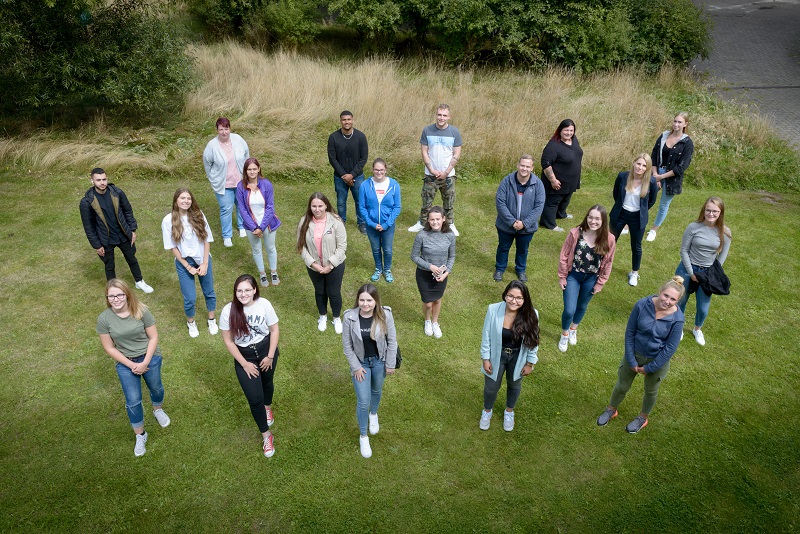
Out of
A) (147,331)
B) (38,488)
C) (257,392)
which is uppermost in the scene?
(147,331)

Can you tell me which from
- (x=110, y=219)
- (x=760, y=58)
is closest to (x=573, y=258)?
(x=110, y=219)

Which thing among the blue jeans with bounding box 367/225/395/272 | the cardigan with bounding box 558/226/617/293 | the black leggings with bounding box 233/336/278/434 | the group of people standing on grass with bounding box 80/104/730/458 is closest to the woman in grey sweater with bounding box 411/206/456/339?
the group of people standing on grass with bounding box 80/104/730/458

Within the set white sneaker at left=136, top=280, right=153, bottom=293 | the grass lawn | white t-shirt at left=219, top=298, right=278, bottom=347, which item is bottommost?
the grass lawn

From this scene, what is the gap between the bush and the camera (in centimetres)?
1103

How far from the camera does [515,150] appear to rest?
39.3 ft

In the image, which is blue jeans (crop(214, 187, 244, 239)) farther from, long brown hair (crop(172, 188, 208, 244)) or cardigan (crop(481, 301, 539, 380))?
cardigan (crop(481, 301, 539, 380))

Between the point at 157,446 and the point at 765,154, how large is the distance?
42.7ft

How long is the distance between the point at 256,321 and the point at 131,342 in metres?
1.13

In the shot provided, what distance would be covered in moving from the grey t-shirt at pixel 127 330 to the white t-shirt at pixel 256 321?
768mm

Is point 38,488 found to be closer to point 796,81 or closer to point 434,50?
→ point 434,50

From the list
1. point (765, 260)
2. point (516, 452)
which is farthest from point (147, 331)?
point (765, 260)

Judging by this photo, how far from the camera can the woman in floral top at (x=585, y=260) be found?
6.12 m

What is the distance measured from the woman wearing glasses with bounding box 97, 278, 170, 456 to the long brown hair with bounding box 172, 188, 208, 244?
1449mm

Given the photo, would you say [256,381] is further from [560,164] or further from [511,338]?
[560,164]
